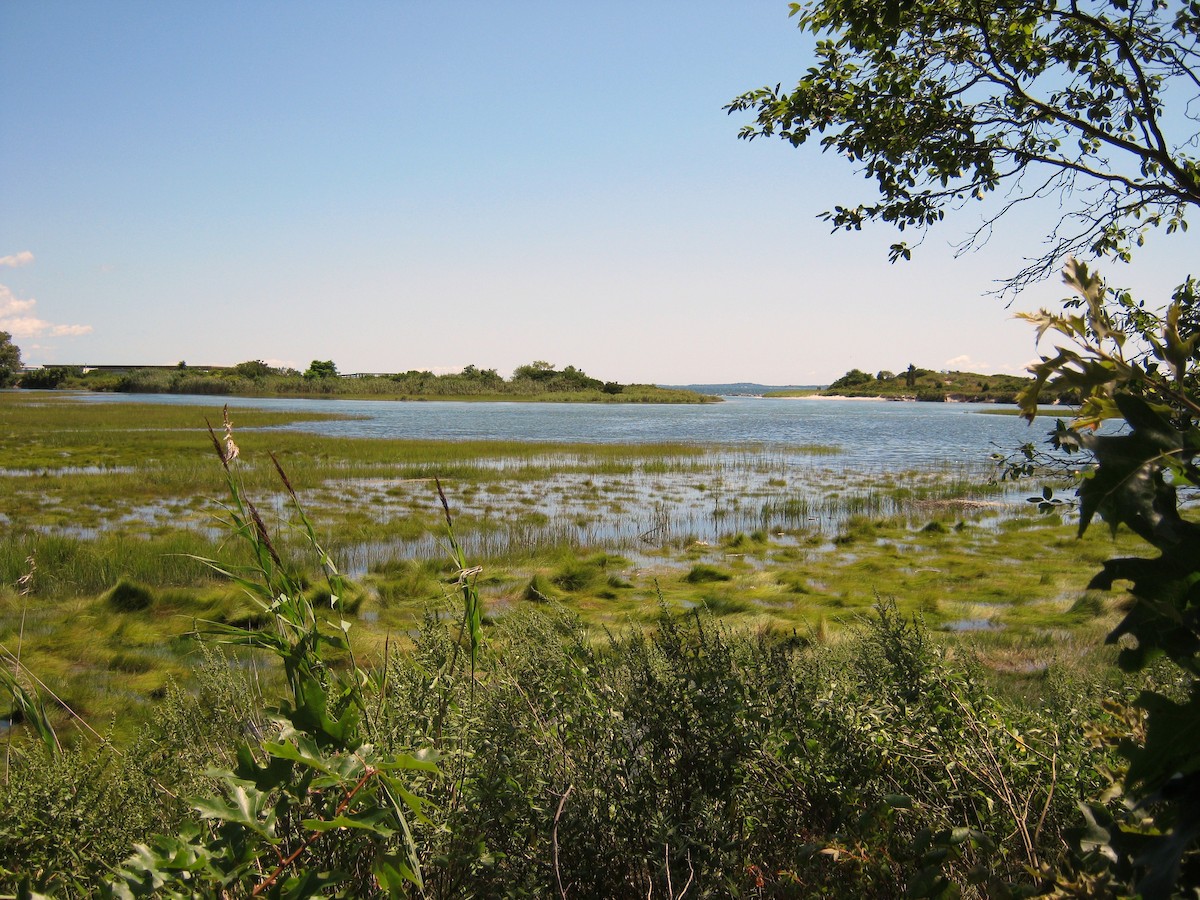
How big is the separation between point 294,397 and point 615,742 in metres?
97.2

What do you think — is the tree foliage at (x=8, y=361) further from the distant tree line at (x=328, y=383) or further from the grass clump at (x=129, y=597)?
the grass clump at (x=129, y=597)

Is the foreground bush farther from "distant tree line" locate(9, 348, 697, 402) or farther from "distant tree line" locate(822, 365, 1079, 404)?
"distant tree line" locate(822, 365, 1079, 404)

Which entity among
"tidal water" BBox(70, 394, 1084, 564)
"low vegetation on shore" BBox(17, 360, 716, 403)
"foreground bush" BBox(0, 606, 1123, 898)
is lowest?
"tidal water" BBox(70, 394, 1084, 564)

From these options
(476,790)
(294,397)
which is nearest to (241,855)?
(476,790)

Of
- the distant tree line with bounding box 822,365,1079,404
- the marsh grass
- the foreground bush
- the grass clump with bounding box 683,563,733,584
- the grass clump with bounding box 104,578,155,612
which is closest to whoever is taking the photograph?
the foreground bush

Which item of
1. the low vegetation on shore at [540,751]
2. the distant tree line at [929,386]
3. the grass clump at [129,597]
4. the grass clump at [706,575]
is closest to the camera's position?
the low vegetation on shore at [540,751]

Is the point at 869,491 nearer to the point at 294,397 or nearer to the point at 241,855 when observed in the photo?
the point at 241,855

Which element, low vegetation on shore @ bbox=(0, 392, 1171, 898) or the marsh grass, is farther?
the marsh grass

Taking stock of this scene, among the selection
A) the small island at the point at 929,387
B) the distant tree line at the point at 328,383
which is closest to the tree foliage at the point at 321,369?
the distant tree line at the point at 328,383

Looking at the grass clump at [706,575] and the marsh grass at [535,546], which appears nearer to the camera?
the marsh grass at [535,546]

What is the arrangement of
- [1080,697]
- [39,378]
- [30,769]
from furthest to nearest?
[39,378], [1080,697], [30,769]

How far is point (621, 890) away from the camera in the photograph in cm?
215

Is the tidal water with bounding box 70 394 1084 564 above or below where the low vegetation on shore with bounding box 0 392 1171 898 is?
below

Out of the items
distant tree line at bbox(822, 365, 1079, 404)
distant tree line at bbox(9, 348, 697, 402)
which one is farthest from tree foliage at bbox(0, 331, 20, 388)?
distant tree line at bbox(822, 365, 1079, 404)
